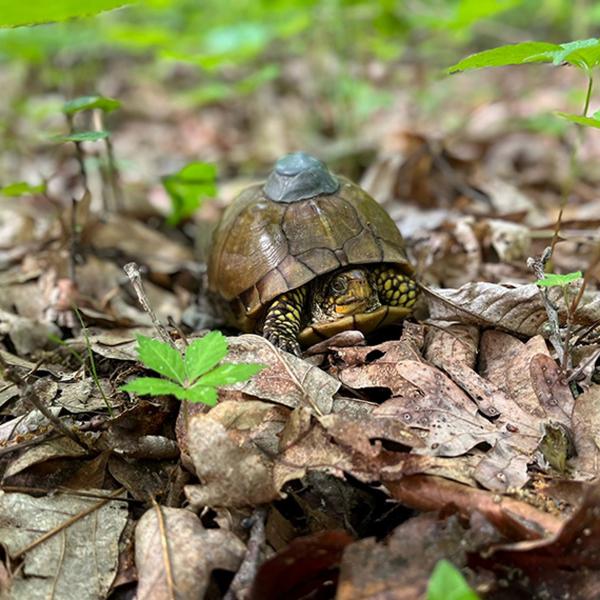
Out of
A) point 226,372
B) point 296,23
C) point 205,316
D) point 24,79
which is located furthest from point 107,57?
point 226,372

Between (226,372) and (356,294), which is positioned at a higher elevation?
(226,372)

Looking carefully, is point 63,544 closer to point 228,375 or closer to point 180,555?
point 180,555

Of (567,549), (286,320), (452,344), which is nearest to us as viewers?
(567,549)

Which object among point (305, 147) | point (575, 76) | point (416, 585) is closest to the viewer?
point (416, 585)

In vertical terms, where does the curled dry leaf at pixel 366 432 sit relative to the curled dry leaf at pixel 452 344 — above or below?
above

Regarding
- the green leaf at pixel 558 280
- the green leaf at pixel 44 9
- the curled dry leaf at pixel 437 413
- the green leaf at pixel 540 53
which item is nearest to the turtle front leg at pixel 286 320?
the curled dry leaf at pixel 437 413

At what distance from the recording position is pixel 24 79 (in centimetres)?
932

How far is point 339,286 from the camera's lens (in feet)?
9.27

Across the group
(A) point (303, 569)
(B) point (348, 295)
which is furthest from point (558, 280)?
(A) point (303, 569)

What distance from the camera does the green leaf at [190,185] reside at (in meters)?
3.93

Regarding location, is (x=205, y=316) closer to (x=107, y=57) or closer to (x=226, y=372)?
(x=226, y=372)

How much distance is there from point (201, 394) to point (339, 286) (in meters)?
1.21

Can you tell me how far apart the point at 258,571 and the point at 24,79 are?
956 cm

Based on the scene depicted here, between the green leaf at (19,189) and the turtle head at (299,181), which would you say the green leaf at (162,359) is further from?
the green leaf at (19,189)
